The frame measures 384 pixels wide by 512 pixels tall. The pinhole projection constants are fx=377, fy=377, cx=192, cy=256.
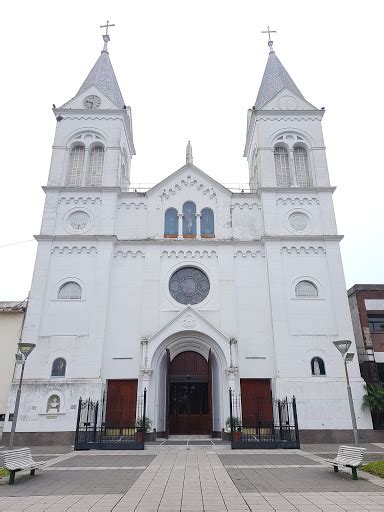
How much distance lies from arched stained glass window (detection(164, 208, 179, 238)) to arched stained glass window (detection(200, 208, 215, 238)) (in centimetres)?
167

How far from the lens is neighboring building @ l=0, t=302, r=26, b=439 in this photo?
22.9 m

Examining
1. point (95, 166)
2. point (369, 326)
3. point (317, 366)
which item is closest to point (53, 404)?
point (317, 366)

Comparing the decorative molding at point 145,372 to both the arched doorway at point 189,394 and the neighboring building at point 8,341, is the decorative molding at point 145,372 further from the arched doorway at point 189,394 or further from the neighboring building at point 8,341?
the neighboring building at point 8,341

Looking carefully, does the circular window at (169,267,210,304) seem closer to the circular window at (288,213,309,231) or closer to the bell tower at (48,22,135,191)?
the circular window at (288,213,309,231)

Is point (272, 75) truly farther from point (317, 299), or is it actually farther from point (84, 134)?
point (317, 299)

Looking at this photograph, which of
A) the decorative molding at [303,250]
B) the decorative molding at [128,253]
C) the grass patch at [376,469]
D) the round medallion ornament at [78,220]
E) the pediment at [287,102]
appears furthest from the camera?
the pediment at [287,102]

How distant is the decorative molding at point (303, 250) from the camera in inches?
933

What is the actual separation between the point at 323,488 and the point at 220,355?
41.2 feet

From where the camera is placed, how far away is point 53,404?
19.9 metres

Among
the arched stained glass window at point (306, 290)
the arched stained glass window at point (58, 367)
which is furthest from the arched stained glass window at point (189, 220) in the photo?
the arched stained glass window at point (58, 367)

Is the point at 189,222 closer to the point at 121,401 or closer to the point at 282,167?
the point at 282,167

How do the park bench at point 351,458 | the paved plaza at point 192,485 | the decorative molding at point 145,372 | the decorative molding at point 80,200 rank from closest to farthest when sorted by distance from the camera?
the paved plaza at point 192,485, the park bench at point 351,458, the decorative molding at point 145,372, the decorative molding at point 80,200

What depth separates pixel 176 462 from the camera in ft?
42.9

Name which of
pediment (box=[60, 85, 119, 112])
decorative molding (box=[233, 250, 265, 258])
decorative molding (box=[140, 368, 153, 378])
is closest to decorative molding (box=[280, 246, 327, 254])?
decorative molding (box=[233, 250, 265, 258])
